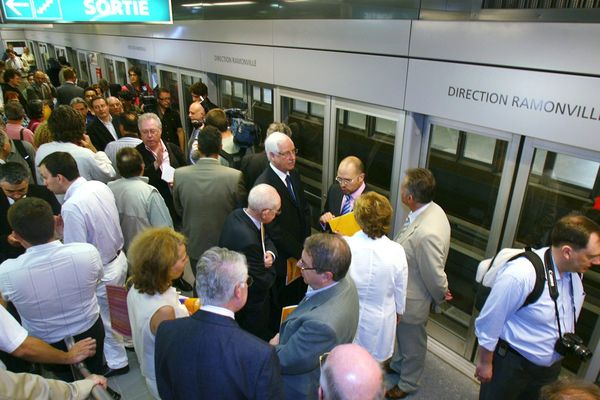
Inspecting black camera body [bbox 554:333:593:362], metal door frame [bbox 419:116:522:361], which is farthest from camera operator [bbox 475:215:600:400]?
metal door frame [bbox 419:116:522:361]

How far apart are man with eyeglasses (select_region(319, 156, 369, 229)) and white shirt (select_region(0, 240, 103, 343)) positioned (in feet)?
6.16

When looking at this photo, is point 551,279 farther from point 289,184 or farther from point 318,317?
point 289,184

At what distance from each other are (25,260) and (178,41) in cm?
530

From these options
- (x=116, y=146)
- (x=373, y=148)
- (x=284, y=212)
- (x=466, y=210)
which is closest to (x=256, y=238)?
(x=284, y=212)

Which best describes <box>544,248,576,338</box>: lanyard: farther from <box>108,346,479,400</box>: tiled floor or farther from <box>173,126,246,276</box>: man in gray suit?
<box>173,126,246,276</box>: man in gray suit

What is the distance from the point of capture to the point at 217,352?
61.4 inches

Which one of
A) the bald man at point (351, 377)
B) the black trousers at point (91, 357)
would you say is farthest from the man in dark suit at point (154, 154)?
the bald man at point (351, 377)

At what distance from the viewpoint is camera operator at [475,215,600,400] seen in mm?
2012

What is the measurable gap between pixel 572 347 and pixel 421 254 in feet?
3.16

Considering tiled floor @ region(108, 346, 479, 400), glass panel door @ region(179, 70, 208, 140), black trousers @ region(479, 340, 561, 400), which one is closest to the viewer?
black trousers @ region(479, 340, 561, 400)

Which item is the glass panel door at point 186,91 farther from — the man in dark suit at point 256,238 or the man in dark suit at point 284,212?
the man in dark suit at point 256,238

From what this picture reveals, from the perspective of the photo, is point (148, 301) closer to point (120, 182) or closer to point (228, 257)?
point (228, 257)

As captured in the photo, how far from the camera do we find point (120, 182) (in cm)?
319

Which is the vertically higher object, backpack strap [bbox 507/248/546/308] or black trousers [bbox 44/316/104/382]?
backpack strap [bbox 507/248/546/308]
